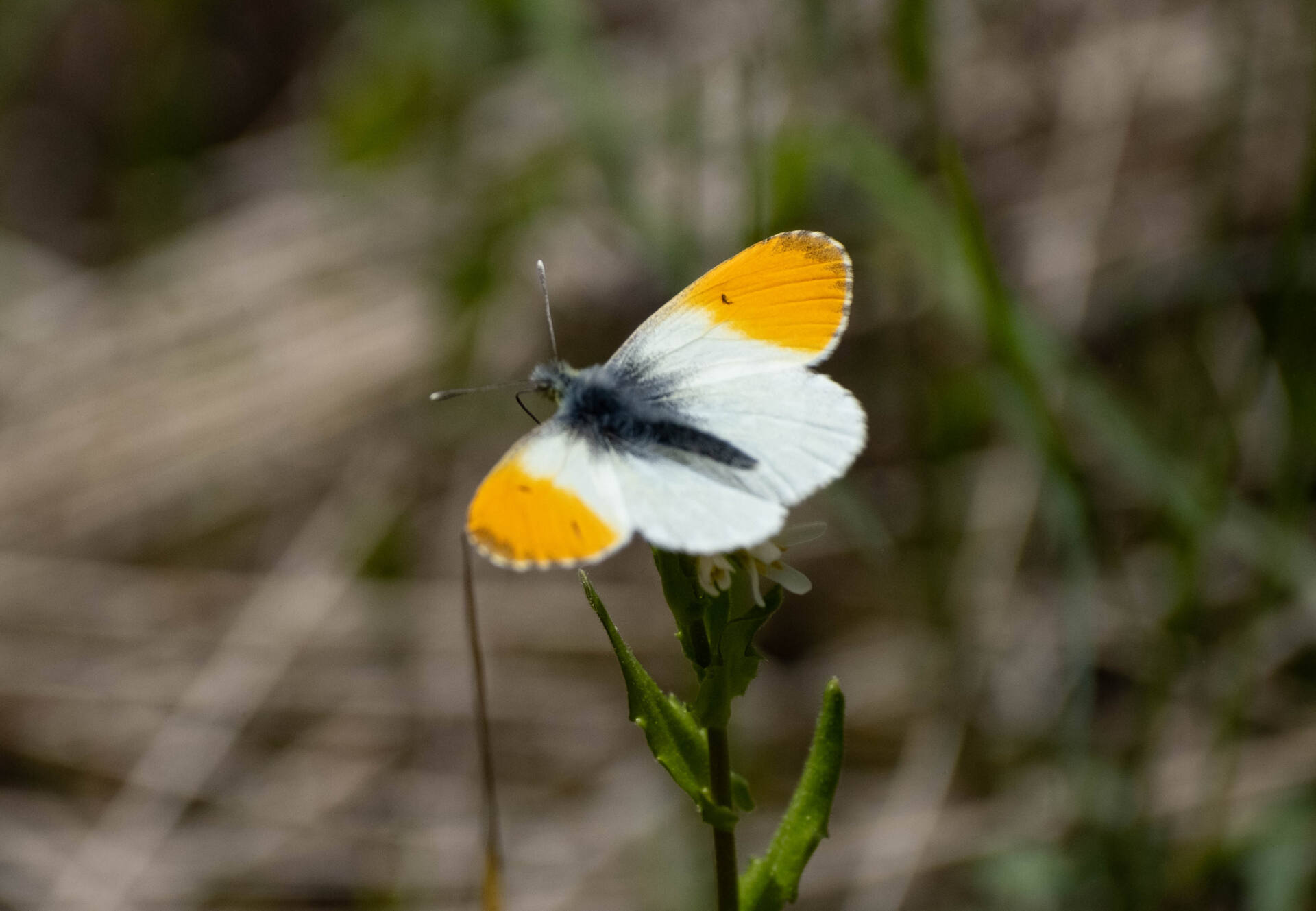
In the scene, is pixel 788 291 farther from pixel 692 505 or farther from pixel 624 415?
pixel 692 505

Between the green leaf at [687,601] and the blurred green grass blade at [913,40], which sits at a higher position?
the blurred green grass blade at [913,40]

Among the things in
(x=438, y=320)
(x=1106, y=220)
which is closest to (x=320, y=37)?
(x=438, y=320)

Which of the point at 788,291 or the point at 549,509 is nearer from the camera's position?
the point at 549,509

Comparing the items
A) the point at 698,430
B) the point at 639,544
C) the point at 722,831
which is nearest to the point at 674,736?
the point at 722,831

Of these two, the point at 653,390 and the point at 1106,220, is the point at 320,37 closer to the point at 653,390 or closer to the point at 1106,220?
the point at 1106,220

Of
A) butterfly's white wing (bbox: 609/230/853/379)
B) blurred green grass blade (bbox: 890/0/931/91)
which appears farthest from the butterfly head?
blurred green grass blade (bbox: 890/0/931/91)

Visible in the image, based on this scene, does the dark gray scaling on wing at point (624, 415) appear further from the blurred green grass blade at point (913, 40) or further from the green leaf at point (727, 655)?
the blurred green grass blade at point (913, 40)

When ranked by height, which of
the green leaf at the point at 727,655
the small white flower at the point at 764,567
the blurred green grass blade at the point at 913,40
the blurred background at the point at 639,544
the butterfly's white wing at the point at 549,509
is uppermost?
the blurred green grass blade at the point at 913,40

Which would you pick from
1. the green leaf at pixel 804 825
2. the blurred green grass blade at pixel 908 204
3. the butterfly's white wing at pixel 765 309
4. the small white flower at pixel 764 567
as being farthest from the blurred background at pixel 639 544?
the green leaf at pixel 804 825
